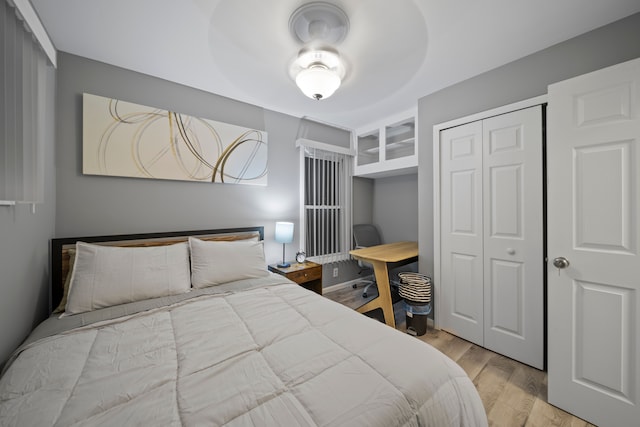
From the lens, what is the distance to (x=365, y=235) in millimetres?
3779

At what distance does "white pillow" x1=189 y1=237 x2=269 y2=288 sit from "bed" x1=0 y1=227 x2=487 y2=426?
20cm

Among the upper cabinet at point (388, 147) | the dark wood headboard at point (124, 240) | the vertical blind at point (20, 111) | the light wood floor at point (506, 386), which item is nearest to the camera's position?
the vertical blind at point (20, 111)

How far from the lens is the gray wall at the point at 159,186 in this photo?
6.24 feet

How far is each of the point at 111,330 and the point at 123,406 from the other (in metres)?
0.70

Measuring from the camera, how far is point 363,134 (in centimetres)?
360

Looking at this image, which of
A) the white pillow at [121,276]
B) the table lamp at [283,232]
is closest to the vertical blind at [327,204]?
the table lamp at [283,232]

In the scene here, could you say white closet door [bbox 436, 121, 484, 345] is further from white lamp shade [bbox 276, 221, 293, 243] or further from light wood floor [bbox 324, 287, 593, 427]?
white lamp shade [bbox 276, 221, 293, 243]

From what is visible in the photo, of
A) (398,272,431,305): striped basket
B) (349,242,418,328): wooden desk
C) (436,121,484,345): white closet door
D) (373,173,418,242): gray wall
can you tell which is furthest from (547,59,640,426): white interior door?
(373,173,418,242): gray wall

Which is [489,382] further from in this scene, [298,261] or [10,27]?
[10,27]

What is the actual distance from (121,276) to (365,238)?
2.99m

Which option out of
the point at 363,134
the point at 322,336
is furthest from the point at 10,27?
the point at 363,134

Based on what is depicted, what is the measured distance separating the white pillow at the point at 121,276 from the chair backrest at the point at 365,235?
7.94 feet

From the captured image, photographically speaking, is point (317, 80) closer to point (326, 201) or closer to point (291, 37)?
point (291, 37)

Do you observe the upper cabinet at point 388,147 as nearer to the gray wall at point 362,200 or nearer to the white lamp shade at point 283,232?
the gray wall at point 362,200
